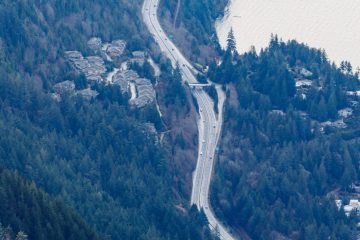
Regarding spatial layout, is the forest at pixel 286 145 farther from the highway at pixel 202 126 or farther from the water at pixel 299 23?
the water at pixel 299 23

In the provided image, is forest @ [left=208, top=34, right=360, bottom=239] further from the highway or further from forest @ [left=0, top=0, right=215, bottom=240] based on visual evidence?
forest @ [left=0, top=0, right=215, bottom=240]

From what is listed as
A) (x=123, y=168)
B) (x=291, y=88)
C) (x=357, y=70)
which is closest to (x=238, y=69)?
(x=291, y=88)

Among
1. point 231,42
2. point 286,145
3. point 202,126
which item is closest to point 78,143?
point 202,126

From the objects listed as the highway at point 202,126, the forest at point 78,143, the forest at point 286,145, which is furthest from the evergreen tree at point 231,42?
the forest at point 78,143

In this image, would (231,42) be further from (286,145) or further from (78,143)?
(78,143)

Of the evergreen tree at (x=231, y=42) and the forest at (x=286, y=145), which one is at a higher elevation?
the evergreen tree at (x=231, y=42)

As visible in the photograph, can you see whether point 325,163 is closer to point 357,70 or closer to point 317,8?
point 357,70

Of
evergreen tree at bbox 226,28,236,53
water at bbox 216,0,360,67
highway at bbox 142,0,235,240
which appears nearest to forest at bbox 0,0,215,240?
highway at bbox 142,0,235,240
